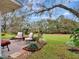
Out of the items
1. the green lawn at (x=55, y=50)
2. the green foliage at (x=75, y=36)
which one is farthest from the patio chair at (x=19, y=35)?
the green foliage at (x=75, y=36)

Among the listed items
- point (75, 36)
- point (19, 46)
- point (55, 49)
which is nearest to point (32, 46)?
point (19, 46)

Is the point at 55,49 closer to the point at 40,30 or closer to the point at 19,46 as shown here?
the point at 40,30

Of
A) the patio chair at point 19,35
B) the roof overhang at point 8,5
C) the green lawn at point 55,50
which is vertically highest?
the roof overhang at point 8,5

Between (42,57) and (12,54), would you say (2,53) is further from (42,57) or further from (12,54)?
(42,57)

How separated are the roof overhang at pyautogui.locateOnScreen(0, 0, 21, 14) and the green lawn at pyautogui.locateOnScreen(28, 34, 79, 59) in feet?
2.06

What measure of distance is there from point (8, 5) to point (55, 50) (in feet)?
3.17

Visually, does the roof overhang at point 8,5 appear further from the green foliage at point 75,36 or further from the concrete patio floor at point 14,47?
the green foliage at point 75,36

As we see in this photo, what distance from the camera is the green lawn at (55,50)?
6031 millimetres

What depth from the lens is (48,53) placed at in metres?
6.05

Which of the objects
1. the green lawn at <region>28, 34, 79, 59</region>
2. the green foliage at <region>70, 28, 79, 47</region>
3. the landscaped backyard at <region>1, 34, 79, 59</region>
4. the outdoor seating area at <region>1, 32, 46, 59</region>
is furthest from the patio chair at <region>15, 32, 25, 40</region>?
the green foliage at <region>70, 28, 79, 47</region>

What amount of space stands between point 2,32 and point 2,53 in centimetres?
31

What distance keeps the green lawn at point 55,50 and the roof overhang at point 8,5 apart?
626 millimetres

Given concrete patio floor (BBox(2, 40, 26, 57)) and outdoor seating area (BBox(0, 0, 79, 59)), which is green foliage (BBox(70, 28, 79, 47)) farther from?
concrete patio floor (BBox(2, 40, 26, 57))

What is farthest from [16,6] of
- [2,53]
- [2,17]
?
[2,53]
